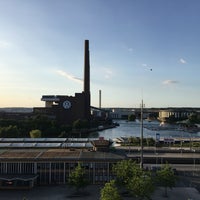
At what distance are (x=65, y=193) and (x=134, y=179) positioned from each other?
297 inches

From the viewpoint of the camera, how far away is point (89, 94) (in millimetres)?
143000

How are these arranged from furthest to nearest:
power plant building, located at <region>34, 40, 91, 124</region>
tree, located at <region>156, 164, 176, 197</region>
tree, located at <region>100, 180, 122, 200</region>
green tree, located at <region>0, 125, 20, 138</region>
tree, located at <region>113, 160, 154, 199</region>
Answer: power plant building, located at <region>34, 40, 91, 124</region>, green tree, located at <region>0, 125, 20, 138</region>, tree, located at <region>156, 164, 176, 197</region>, tree, located at <region>113, 160, 154, 199</region>, tree, located at <region>100, 180, 122, 200</region>

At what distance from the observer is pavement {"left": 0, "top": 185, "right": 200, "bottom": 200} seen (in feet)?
108

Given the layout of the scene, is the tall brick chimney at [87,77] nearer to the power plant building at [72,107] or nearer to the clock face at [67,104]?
the power plant building at [72,107]

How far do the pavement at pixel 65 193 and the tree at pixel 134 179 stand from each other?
1.86m

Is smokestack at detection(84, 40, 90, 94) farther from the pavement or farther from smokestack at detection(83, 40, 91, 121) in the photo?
the pavement

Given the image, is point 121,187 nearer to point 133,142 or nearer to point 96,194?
point 96,194

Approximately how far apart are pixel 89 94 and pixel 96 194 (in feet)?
360

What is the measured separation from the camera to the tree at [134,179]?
96.2ft

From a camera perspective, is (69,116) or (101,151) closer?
(101,151)

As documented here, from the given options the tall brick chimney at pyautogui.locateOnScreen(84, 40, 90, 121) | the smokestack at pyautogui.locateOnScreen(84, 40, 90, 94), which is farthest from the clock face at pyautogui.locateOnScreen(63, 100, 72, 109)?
the smokestack at pyautogui.locateOnScreen(84, 40, 90, 94)

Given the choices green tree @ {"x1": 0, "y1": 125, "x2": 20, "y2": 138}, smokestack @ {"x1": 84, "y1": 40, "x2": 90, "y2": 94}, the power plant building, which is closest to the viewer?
green tree @ {"x1": 0, "y1": 125, "x2": 20, "y2": 138}

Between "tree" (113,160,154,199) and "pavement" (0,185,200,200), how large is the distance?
1864mm

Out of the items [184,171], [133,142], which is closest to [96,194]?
Result: [184,171]
